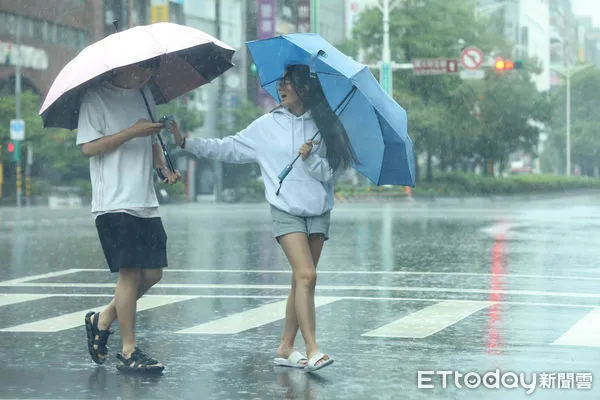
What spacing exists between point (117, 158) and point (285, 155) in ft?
3.11

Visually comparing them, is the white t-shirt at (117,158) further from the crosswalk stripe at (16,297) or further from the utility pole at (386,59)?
the utility pole at (386,59)

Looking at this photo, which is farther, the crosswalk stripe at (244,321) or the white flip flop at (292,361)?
the crosswalk stripe at (244,321)

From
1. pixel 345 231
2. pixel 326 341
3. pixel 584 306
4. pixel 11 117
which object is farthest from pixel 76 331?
pixel 11 117

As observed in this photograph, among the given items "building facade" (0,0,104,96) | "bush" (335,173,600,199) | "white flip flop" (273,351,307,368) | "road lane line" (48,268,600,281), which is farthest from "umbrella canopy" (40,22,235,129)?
"building facade" (0,0,104,96)

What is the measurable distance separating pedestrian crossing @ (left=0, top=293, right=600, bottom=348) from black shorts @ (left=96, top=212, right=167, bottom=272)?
1856 millimetres

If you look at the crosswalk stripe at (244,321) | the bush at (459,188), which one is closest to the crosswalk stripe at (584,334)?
the crosswalk stripe at (244,321)

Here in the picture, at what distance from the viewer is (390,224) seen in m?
27.4

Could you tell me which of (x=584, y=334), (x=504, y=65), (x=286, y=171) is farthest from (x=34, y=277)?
(x=504, y=65)

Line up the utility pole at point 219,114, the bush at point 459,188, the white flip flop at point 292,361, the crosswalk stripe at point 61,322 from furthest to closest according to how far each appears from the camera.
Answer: the utility pole at point 219,114 < the bush at point 459,188 < the crosswalk stripe at point 61,322 < the white flip flop at point 292,361

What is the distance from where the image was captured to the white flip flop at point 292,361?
24.1 feet

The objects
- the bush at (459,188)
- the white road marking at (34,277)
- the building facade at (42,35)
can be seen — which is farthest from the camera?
the building facade at (42,35)

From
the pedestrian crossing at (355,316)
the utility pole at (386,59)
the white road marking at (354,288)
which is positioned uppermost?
the utility pole at (386,59)

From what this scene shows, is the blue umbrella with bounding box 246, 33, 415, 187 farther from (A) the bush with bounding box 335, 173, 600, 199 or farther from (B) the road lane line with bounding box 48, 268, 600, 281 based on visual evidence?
(A) the bush with bounding box 335, 173, 600, 199

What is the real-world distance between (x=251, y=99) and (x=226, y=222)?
47.4m
